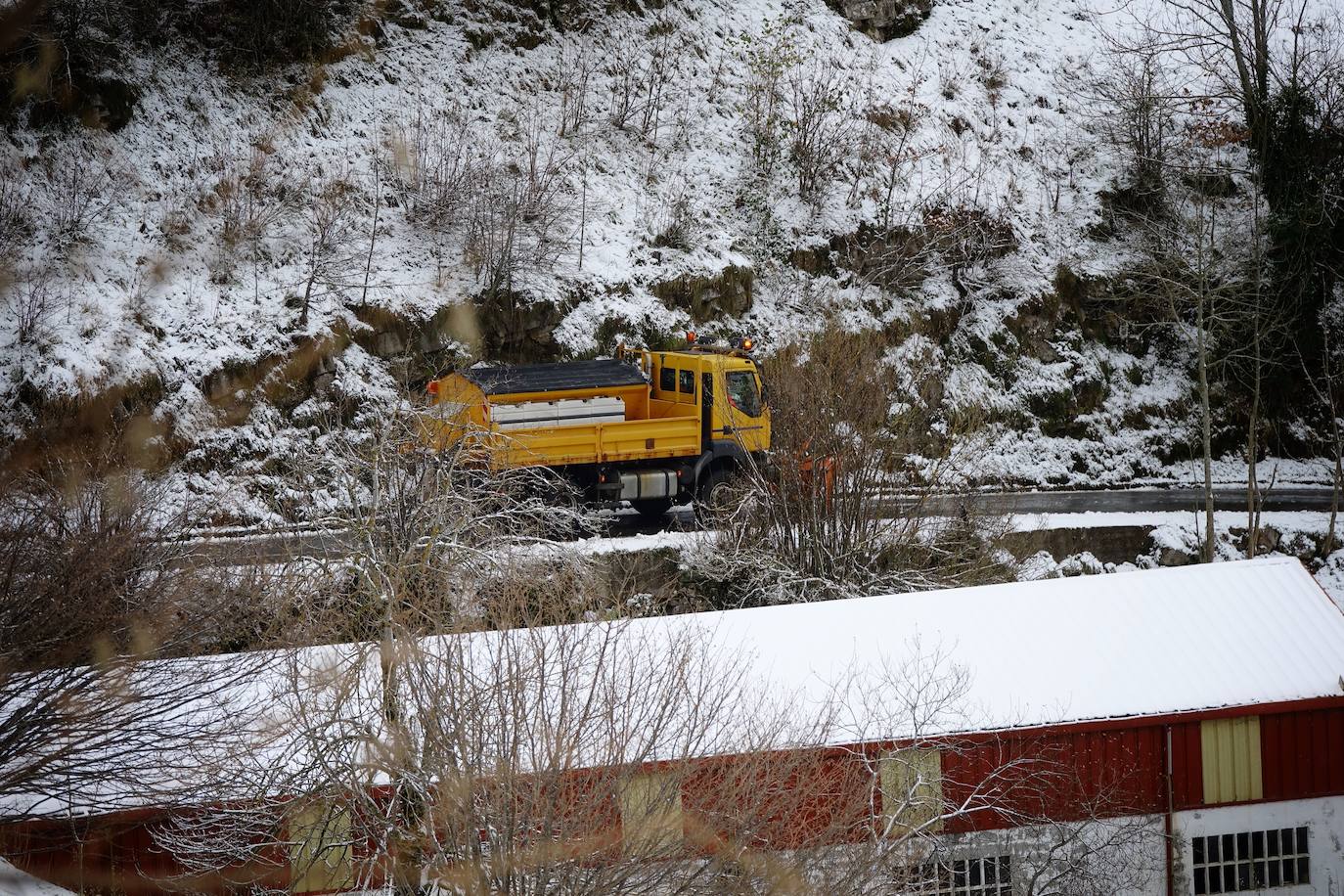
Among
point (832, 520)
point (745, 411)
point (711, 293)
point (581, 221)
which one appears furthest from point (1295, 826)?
point (581, 221)

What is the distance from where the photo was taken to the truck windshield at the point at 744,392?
66.5 feet

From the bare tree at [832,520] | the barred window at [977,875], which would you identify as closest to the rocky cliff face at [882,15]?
the bare tree at [832,520]

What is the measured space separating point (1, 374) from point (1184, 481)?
998 inches

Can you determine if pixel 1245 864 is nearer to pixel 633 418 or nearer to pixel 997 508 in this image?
pixel 997 508

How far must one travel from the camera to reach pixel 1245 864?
473 inches

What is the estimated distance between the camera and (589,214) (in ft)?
93.0

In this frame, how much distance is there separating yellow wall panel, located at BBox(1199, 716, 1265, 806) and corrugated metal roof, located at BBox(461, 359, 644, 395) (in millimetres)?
11042

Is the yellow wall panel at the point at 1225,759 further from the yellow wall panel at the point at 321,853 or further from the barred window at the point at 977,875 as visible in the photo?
the yellow wall panel at the point at 321,853

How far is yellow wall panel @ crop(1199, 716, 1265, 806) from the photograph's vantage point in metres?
12.0

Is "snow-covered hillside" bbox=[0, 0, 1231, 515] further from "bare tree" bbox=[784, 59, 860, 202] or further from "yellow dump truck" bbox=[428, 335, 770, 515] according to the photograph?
"yellow dump truck" bbox=[428, 335, 770, 515]

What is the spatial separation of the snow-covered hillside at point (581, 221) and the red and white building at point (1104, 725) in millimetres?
11842

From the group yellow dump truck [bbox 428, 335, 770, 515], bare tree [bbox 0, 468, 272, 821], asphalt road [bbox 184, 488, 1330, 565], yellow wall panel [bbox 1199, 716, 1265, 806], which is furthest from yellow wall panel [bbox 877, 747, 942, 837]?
yellow dump truck [bbox 428, 335, 770, 515]

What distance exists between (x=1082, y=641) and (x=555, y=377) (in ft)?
33.0

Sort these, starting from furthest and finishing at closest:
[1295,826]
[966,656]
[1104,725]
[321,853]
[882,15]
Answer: [882,15] → [966,656] → [1295,826] → [1104,725] → [321,853]
